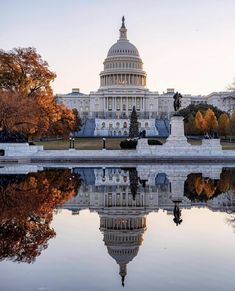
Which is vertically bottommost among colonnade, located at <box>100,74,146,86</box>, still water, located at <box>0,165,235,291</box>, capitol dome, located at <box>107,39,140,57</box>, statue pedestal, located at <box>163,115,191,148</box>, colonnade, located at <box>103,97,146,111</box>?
still water, located at <box>0,165,235,291</box>

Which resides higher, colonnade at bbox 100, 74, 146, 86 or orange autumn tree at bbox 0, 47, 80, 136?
colonnade at bbox 100, 74, 146, 86

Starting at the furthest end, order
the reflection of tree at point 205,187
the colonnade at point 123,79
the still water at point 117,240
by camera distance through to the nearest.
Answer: the colonnade at point 123,79 → the reflection of tree at point 205,187 → the still water at point 117,240

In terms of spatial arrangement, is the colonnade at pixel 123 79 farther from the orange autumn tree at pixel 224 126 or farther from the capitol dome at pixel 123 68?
the orange autumn tree at pixel 224 126

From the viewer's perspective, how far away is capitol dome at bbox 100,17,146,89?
15525cm

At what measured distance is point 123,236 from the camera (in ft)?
36.5

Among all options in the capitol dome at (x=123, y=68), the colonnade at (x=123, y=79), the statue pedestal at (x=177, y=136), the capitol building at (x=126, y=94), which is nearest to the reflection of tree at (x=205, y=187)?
the statue pedestal at (x=177, y=136)

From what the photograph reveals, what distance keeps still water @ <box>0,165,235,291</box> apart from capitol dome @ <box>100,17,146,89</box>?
13771 centimetres

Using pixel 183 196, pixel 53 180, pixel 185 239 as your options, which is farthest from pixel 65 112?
pixel 185 239

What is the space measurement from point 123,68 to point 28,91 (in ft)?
345

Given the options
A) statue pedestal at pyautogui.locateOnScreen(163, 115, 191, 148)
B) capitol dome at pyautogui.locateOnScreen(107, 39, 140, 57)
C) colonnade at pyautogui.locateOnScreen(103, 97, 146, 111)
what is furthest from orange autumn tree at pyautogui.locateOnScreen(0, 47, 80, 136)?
capitol dome at pyautogui.locateOnScreen(107, 39, 140, 57)

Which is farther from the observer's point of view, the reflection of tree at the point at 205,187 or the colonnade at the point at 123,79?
the colonnade at the point at 123,79

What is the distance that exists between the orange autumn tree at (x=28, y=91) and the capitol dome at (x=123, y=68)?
339 ft

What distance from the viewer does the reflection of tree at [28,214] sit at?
10.2m

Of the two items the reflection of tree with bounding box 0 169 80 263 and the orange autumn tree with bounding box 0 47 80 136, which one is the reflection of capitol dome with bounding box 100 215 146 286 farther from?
the orange autumn tree with bounding box 0 47 80 136
